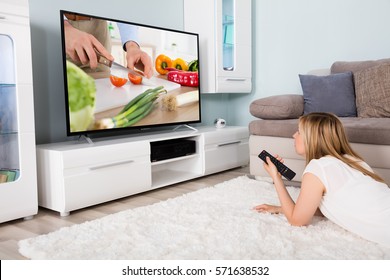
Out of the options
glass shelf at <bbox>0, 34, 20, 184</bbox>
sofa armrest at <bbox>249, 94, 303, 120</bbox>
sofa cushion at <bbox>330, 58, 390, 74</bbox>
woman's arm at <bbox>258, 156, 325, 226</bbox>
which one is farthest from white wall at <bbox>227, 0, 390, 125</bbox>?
glass shelf at <bbox>0, 34, 20, 184</bbox>

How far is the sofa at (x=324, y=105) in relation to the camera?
2947 mm

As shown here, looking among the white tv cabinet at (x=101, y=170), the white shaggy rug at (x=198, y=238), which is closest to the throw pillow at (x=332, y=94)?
the white tv cabinet at (x=101, y=170)

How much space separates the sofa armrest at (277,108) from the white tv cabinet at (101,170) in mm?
540

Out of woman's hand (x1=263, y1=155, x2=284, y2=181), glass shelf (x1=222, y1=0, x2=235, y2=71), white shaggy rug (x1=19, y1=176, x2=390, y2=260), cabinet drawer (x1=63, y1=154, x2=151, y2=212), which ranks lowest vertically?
white shaggy rug (x1=19, y1=176, x2=390, y2=260)

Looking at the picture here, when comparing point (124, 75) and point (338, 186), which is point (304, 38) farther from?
point (338, 186)

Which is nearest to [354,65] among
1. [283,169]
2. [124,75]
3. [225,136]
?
[225,136]

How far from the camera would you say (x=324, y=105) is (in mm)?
3219

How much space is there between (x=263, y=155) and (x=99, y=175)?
1116mm

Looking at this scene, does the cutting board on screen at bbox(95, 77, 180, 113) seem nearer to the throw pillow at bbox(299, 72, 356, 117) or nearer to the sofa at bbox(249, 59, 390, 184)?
the sofa at bbox(249, 59, 390, 184)

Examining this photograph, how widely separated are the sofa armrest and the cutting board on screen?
35.7 inches

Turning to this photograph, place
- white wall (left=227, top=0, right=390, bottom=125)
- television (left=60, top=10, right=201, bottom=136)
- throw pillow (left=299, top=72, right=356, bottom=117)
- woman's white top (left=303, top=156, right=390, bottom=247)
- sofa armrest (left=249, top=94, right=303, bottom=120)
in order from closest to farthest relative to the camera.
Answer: woman's white top (left=303, top=156, right=390, bottom=247) < television (left=60, top=10, right=201, bottom=136) < sofa armrest (left=249, top=94, right=303, bottom=120) < throw pillow (left=299, top=72, right=356, bottom=117) < white wall (left=227, top=0, right=390, bottom=125)

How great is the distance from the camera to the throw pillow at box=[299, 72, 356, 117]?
3162 mm

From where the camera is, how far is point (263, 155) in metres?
2.07
